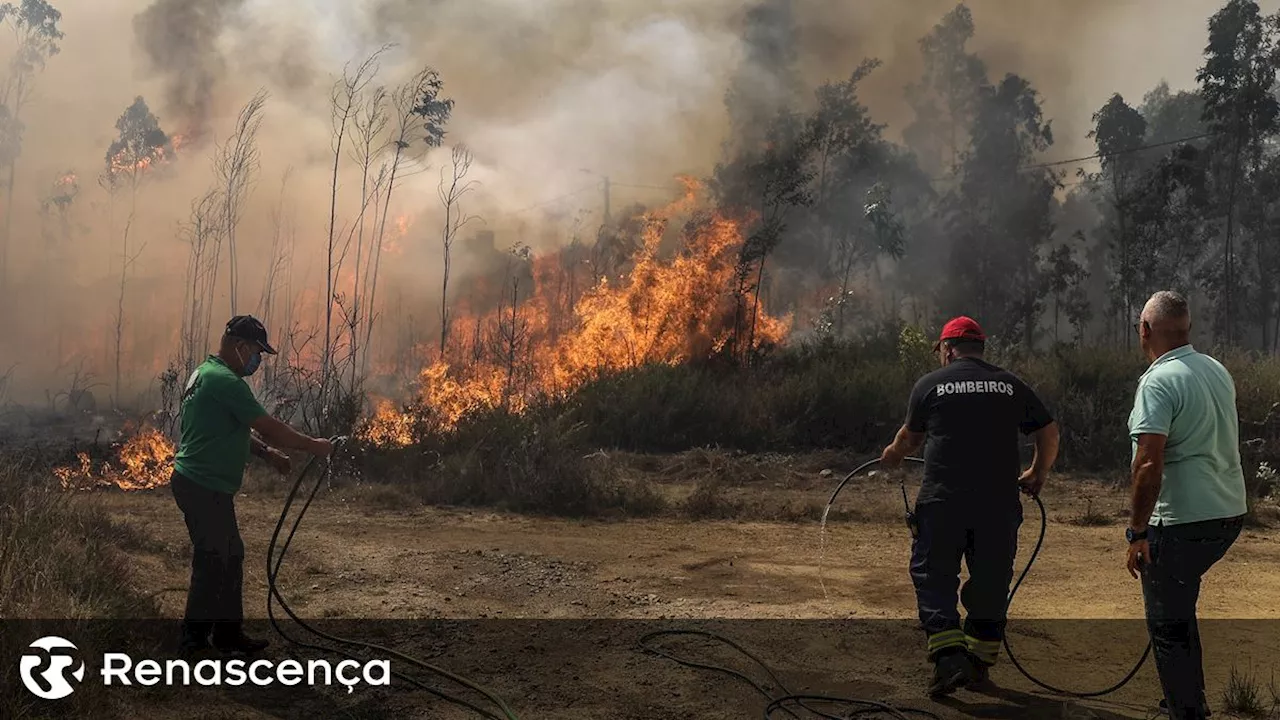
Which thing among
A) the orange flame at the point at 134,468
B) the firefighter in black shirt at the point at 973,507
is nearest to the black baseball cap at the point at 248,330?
the firefighter in black shirt at the point at 973,507

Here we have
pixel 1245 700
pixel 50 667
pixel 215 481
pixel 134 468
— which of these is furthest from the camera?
pixel 134 468

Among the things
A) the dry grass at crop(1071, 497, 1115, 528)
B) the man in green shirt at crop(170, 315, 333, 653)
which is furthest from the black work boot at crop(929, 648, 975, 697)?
the dry grass at crop(1071, 497, 1115, 528)

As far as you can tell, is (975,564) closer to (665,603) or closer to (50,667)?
(665,603)

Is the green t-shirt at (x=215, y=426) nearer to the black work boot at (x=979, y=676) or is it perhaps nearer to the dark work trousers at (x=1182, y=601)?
the black work boot at (x=979, y=676)

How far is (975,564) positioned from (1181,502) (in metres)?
1.22

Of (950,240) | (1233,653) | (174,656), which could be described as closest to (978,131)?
(950,240)

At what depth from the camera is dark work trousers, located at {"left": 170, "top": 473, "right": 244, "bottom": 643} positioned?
4695mm

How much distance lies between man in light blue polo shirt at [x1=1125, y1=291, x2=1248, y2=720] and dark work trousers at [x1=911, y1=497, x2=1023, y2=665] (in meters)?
0.87

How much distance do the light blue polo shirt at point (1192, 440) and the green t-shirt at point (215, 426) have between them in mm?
4527

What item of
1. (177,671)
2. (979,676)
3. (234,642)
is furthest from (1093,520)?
(177,671)

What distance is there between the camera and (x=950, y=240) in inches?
1651

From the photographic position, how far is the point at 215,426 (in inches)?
185

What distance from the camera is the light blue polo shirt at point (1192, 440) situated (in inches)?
144

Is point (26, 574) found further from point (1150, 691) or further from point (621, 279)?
point (621, 279)
